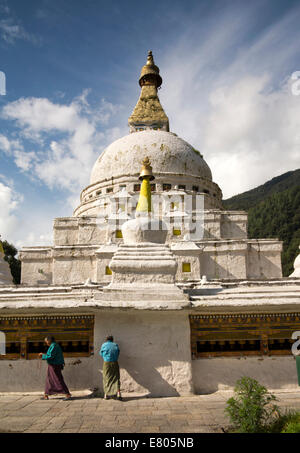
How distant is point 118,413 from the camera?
14.8 feet

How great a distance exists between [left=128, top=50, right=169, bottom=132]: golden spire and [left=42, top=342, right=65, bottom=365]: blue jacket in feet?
77.9

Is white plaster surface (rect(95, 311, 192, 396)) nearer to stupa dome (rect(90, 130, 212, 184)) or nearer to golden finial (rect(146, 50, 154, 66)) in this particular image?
stupa dome (rect(90, 130, 212, 184))

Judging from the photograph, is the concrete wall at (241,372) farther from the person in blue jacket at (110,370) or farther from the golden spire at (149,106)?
the golden spire at (149,106)

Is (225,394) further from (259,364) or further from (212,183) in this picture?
(212,183)

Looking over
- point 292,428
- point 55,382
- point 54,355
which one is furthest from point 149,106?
A: point 292,428

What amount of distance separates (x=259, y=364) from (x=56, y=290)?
4.43 meters

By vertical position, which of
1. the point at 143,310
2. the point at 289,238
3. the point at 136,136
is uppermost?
the point at 136,136

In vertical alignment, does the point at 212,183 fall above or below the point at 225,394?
above

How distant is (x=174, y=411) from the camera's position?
463 cm

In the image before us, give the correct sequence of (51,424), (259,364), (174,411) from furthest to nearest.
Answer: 1. (259,364)
2. (174,411)
3. (51,424)

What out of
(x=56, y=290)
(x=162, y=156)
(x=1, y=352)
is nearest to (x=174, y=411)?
(x=1, y=352)

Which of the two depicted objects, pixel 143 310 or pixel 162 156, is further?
pixel 162 156

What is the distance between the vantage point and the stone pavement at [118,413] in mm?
3900

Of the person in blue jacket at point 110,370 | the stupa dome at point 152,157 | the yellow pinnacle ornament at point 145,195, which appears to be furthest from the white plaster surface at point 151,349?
the stupa dome at point 152,157
